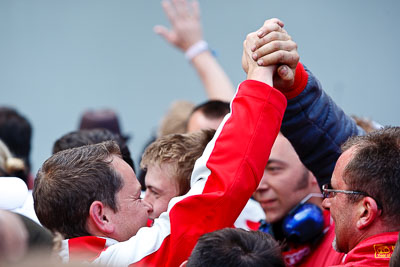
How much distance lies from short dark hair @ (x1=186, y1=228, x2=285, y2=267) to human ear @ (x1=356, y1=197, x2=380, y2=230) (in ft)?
1.23

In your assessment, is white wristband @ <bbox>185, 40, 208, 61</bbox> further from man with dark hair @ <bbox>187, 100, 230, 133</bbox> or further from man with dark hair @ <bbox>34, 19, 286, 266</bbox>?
man with dark hair @ <bbox>34, 19, 286, 266</bbox>

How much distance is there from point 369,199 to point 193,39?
2205 millimetres

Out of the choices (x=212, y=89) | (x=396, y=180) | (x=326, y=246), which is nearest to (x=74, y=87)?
(x=212, y=89)

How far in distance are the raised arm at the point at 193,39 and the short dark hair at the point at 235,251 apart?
2.31m

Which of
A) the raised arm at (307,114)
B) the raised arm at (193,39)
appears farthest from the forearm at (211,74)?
the raised arm at (307,114)

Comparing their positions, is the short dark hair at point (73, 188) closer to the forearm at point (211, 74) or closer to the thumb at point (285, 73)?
the thumb at point (285, 73)

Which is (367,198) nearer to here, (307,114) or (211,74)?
(307,114)

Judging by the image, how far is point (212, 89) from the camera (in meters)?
3.89

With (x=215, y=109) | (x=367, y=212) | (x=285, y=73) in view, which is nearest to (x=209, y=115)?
(x=215, y=109)

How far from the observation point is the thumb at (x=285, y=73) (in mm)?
1987

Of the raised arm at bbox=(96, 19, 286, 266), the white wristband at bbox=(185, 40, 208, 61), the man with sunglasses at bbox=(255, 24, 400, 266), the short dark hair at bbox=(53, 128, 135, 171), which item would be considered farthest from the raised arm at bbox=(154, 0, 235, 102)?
the raised arm at bbox=(96, 19, 286, 266)

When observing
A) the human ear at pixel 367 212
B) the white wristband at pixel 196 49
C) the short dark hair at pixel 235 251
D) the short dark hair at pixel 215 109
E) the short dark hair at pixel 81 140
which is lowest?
the human ear at pixel 367 212

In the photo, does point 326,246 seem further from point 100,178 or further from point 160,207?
point 100,178

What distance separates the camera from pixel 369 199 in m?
1.81
